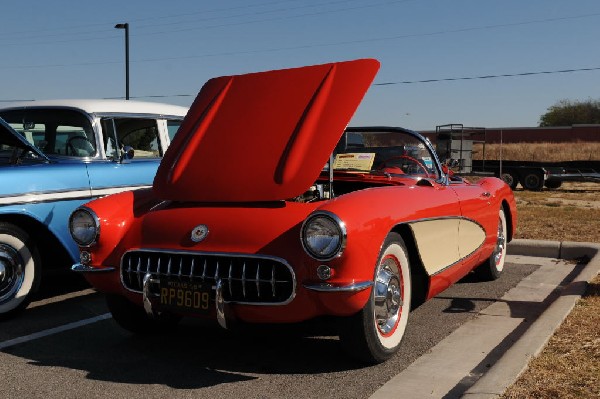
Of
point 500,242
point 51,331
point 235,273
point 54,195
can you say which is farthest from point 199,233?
point 500,242

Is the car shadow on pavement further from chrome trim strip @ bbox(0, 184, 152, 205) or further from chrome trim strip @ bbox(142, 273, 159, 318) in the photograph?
chrome trim strip @ bbox(0, 184, 152, 205)

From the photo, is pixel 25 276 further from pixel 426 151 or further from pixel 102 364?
pixel 426 151

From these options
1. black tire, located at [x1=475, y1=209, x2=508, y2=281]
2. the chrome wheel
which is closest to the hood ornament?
black tire, located at [x1=475, y1=209, x2=508, y2=281]

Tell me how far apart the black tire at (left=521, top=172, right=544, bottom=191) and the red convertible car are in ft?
54.3

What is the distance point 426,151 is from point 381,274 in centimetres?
173

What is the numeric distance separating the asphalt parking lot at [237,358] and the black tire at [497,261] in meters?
0.73

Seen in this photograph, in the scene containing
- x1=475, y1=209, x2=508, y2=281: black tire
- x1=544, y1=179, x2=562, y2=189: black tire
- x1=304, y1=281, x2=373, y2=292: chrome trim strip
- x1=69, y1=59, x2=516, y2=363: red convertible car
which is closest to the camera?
x1=304, y1=281, x2=373, y2=292: chrome trim strip

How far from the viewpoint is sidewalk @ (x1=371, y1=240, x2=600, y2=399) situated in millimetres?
3215

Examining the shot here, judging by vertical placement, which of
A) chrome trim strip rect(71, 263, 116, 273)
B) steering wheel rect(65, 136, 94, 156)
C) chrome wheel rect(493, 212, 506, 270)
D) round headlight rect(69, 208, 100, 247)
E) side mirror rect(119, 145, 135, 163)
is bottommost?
chrome wheel rect(493, 212, 506, 270)

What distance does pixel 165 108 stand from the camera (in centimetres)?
661

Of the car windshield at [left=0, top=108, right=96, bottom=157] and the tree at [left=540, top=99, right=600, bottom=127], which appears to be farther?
the tree at [left=540, top=99, right=600, bottom=127]

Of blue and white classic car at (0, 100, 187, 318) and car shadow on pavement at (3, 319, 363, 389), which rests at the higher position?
blue and white classic car at (0, 100, 187, 318)

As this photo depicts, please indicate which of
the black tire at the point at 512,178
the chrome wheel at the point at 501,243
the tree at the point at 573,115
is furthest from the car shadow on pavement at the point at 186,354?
the tree at the point at 573,115

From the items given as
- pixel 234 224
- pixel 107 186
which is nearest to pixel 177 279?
pixel 234 224
